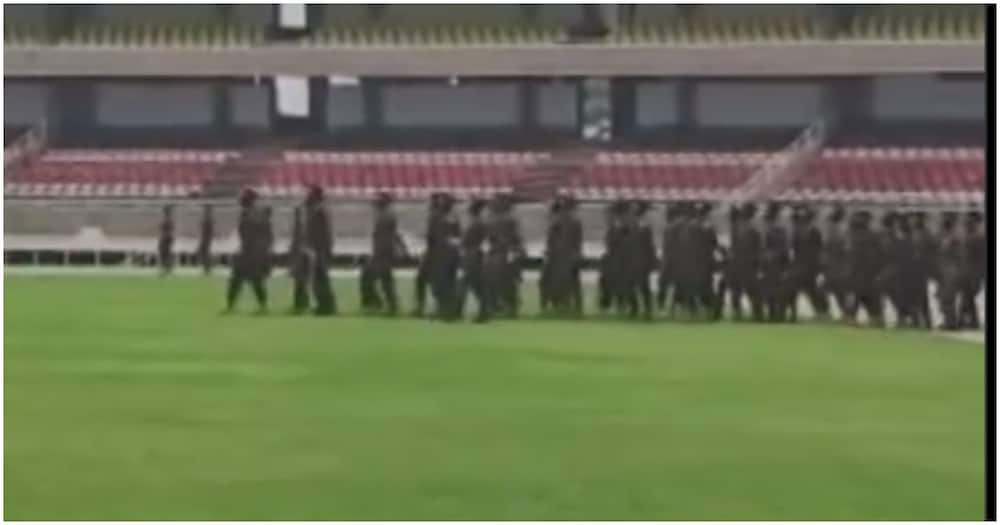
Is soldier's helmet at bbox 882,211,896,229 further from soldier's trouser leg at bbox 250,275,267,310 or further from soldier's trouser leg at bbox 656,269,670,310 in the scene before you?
soldier's trouser leg at bbox 250,275,267,310

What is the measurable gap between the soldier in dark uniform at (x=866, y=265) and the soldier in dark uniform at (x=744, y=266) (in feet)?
2.49

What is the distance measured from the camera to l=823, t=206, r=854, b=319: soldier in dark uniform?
57.8ft

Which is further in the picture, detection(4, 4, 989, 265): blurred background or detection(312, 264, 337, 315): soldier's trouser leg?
detection(4, 4, 989, 265): blurred background

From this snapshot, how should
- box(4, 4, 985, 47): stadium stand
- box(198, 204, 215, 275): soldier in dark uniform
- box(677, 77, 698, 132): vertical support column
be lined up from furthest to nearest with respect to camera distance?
box(677, 77, 698, 132): vertical support column, box(4, 4, 985, 47): stadium stand, box(198, 204, 215, 275): soldier in dark uniform

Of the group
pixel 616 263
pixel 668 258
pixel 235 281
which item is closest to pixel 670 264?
pixel 668 258

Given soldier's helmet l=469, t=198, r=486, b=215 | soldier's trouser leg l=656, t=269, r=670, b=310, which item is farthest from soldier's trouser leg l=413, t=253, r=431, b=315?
soldier's trouser leg l=656, t=269, r=670, b=310

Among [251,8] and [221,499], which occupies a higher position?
[251,8]

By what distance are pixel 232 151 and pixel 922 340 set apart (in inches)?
899

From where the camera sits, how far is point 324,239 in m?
17.4

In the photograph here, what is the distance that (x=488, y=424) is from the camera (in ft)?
32.1

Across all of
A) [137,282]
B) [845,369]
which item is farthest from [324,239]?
[137,282]

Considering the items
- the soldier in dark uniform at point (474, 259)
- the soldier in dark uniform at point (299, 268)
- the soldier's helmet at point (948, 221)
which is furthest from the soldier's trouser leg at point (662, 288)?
the soldier in dark uniform at point (299, 268)

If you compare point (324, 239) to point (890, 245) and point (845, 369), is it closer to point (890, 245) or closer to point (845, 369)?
point (890, 245)

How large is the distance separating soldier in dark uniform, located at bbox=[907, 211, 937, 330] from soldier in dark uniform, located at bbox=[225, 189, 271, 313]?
5004 millimetres
